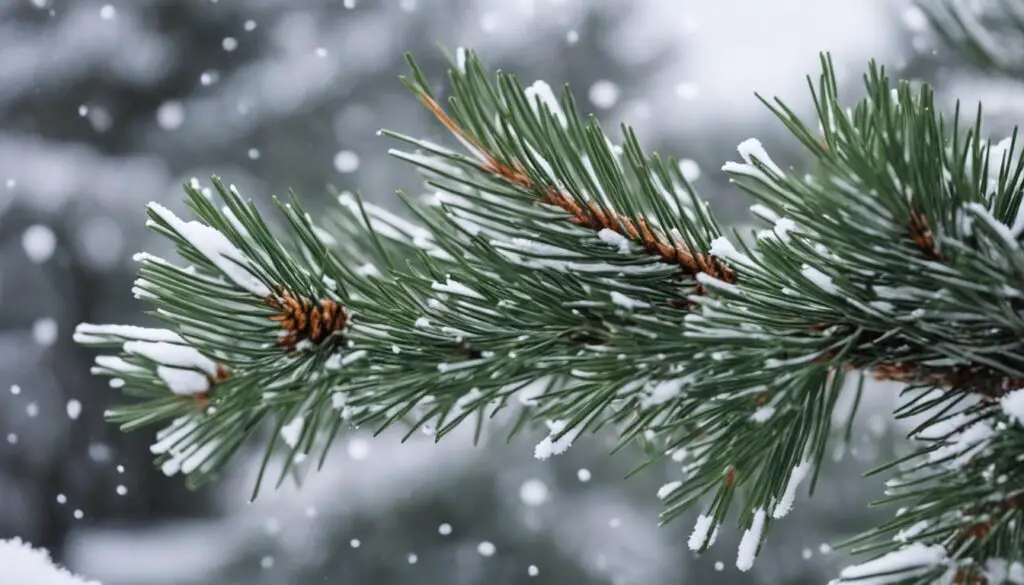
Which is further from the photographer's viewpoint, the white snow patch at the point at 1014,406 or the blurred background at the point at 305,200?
the blurred background at the point at 305,200

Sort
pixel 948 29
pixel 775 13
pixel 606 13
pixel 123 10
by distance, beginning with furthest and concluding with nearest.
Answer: pixel 775 13
pixel 606 13
pixel 123 10
pixel 948 29

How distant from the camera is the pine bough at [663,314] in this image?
0.90 ft

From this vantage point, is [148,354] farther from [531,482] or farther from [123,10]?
[123,10]

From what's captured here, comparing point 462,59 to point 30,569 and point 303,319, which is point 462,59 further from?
point 30,569

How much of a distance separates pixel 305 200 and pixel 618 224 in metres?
2.05

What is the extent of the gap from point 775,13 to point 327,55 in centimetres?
147

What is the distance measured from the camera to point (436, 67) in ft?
7.93

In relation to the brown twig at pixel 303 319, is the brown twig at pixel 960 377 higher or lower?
higher

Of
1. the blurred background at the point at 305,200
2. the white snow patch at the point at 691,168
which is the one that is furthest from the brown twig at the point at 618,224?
the blurred background at the point at 305,200

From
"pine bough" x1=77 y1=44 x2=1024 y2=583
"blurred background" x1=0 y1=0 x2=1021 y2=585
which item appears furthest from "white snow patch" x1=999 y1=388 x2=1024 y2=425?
"blurred background" x1=0 y1=0 x2=1021 y2=585

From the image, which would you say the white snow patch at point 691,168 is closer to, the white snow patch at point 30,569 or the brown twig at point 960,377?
the white snow patch at point 30,569

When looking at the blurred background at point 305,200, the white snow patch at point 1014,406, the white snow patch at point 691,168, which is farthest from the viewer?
the blurred background at point 305,200

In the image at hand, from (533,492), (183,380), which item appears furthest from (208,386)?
(533,492)

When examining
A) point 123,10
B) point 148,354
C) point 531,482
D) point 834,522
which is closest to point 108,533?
point 531,482
